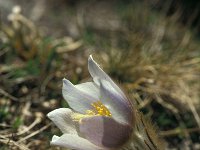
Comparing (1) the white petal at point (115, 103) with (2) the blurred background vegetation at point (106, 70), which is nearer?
(1) the white petal at point (115, 103)

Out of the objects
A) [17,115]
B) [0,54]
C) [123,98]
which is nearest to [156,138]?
[123,98]

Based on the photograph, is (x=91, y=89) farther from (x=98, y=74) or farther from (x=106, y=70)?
(x=106, y=70)

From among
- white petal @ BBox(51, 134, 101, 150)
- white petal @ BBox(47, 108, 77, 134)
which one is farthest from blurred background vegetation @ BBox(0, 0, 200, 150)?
white petal @ BBox(51, 134, 101, 150)

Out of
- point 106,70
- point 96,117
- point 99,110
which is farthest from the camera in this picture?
point 106,70

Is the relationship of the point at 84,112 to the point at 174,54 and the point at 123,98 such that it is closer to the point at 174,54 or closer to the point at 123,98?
the point at 123,98

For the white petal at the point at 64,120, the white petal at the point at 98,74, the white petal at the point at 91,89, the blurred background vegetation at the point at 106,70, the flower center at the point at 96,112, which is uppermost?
the white petal at the point at 98,74

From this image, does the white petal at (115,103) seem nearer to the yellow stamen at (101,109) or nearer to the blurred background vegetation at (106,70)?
the yellow stamen at (101,109)

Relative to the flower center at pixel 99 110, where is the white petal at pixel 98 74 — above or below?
above

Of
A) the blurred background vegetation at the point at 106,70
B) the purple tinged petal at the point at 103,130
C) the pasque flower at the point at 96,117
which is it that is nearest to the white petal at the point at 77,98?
the pasque flower at the point at 96,117

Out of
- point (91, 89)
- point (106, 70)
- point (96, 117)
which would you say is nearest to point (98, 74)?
point (91, 89)
